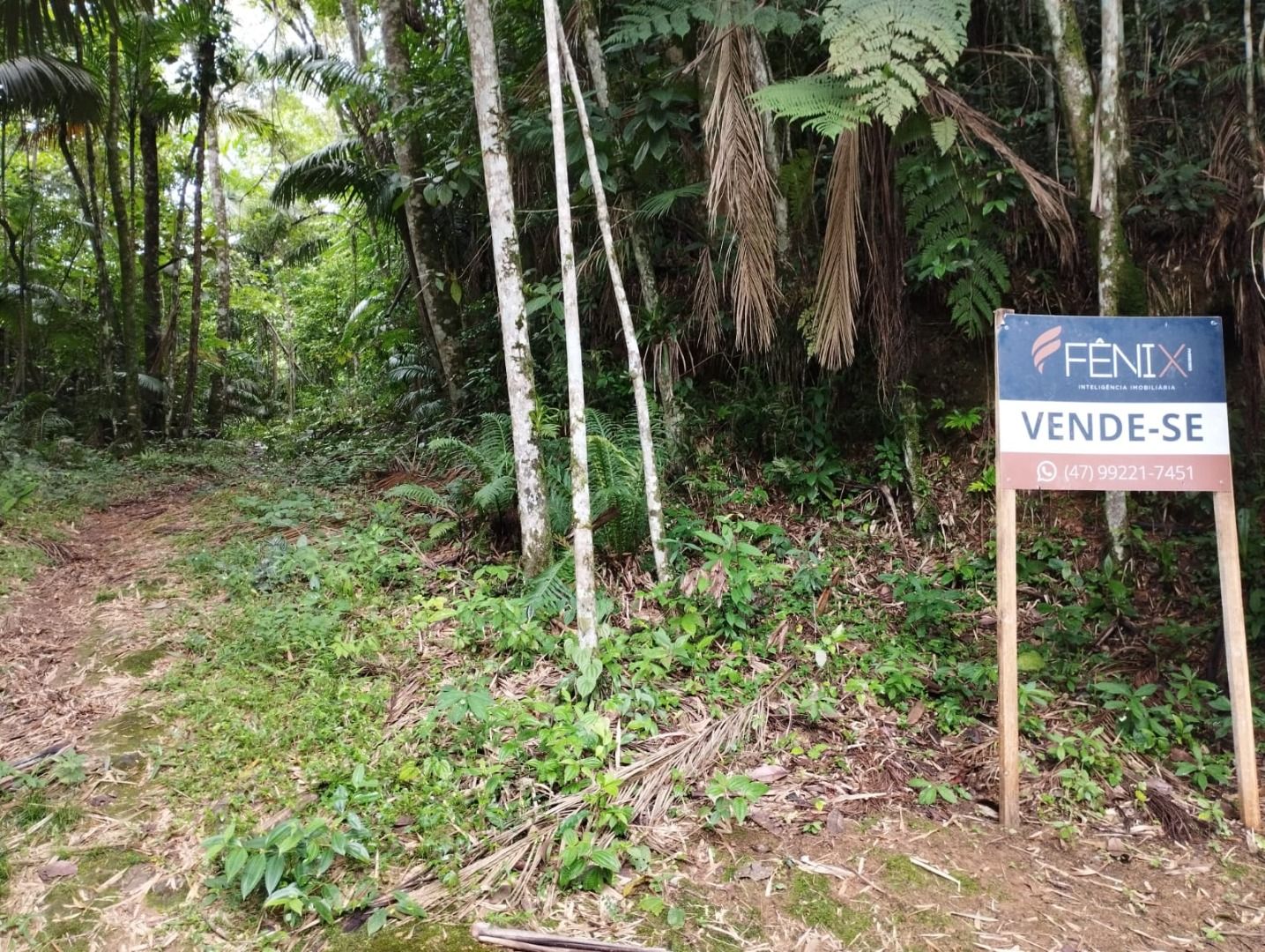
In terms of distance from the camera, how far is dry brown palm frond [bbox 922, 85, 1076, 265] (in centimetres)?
412

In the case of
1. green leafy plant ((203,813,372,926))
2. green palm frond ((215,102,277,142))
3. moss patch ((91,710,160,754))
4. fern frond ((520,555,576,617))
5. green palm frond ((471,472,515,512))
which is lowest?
green leafy plant ((203,813,372,926))

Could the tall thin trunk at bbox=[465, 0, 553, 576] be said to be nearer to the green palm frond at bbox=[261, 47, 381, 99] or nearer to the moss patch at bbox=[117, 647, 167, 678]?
the moss patch at bbox=[117, 647, 167, 678]

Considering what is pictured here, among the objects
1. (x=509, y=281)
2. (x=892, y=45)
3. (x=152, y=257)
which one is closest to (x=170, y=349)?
(x=152, y=257)

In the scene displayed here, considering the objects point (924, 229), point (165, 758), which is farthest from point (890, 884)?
point (924, 229)

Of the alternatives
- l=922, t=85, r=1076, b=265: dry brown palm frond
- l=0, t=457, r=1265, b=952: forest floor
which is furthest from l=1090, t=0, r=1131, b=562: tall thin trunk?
l=0, t=457, r=1265, b=952: forest floor

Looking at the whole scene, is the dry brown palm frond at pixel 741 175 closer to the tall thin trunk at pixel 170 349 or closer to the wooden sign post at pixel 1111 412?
the wooden sign post at pixel 1111 412

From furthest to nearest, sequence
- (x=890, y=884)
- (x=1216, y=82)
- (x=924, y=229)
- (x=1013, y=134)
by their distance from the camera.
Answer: (x=1013, y=134) < (x=924, y=229) < (x=1216, y=82) < (x=890, y=884)

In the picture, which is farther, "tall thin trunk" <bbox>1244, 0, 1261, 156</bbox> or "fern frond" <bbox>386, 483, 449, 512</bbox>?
"fern frond" <bbox>386, 483, 449, 512</bbox>

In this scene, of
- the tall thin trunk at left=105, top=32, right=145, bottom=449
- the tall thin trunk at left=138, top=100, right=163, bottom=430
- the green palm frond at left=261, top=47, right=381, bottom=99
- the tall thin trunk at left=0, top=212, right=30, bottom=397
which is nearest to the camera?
the green palm frond at left=261, top=47, right=381, bottom=99

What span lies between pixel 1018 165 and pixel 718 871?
13.1ft

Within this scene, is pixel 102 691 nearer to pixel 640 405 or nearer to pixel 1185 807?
pixel 640 405

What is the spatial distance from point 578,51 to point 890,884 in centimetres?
566

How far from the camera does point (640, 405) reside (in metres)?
4.21

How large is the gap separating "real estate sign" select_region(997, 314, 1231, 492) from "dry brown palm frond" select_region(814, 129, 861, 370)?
1.50 m
